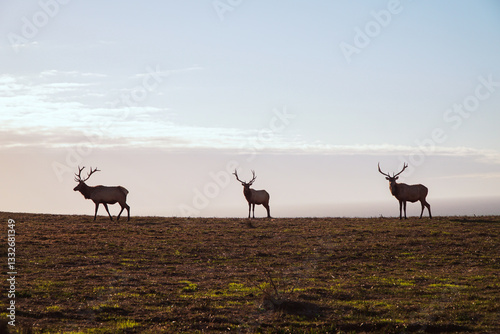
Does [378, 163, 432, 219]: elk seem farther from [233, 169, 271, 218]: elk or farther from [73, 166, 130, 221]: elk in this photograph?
[73, 166, 130, 221]: elk

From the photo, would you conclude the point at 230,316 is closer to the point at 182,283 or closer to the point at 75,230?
the point at 182,283

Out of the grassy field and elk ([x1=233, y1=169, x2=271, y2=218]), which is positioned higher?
elk ([x1=233, y1=169, x2=271, y2=218])

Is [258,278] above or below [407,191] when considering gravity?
below

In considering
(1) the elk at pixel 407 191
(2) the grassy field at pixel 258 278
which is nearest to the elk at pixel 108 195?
(2) the grassy field at pixel 258 278

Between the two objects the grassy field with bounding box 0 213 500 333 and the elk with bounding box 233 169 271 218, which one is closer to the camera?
the grassy field with bounding box 0 213 500 333

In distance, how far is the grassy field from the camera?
45.0ft

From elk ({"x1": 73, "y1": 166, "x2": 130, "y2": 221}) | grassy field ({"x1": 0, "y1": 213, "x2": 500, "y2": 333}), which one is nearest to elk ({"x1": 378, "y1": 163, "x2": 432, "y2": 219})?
grassy field ({"x1": 0, "y1": 213, "x2": 500, "y2": 333})

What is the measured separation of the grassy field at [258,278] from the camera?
45.0ft

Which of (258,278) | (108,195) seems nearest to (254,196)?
(108,195)

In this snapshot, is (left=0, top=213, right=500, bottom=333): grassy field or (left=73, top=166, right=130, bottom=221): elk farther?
(left=73, top=166, right=130, bottom=221): elk

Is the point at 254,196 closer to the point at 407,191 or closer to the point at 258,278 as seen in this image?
the point at 407,191

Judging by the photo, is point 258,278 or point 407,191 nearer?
point 258,278

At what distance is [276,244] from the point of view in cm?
2662

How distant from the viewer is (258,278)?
19.1 m
